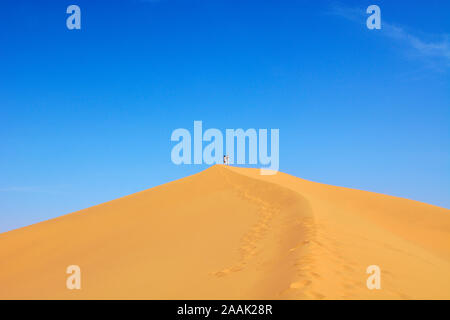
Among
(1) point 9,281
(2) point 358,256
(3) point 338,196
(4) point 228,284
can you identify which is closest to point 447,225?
(3) point 338,196

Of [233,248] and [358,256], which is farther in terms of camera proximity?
[233,248]

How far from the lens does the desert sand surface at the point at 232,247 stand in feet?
24.6

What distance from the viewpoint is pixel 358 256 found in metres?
8.62

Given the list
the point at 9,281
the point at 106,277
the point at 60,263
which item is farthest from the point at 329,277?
the point at 9,281

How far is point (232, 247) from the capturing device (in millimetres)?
10891

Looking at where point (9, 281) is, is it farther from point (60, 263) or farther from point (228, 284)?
point (228, 284)

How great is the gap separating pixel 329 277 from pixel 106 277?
253 inches

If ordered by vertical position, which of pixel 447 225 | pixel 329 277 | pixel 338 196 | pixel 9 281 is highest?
pixel 338 196

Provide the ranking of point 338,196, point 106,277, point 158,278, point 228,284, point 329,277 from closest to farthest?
point 329,277 → point 228,284 → point 158,278 → point 106,277 → point 338,196

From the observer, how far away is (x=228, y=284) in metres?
7.92

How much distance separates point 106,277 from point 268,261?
4.74 meters

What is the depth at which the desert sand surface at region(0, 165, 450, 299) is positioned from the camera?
7.50 metres
